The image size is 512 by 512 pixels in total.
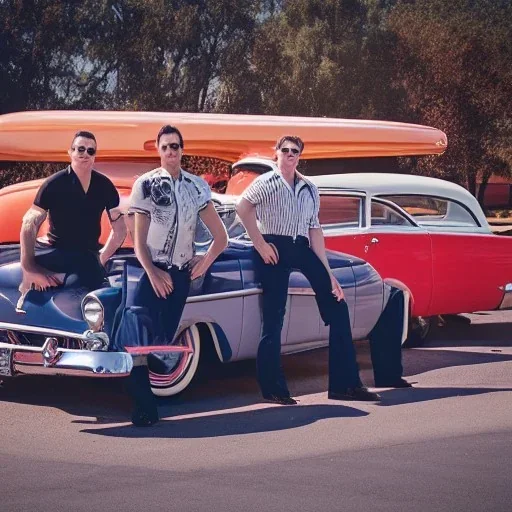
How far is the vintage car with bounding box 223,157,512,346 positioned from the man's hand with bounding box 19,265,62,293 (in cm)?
351

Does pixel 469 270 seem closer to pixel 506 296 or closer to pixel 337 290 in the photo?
pixel 506 296

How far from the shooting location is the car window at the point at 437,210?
42.2 ft

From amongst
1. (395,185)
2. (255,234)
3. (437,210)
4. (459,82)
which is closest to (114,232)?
(255,234)

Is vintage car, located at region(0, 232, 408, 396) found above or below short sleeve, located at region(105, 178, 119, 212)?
below

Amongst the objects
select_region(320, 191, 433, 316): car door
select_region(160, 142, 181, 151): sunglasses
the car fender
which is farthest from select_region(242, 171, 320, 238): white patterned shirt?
select_region(320, 191, 433, 316): car door

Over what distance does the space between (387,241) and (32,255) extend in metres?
4.35

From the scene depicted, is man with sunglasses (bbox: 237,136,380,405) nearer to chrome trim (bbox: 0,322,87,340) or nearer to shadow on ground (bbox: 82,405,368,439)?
shadow on ground (bbox: 82,405,368,439)

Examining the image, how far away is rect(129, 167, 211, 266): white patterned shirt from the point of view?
8.09 meters

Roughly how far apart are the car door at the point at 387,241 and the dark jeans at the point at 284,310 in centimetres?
279

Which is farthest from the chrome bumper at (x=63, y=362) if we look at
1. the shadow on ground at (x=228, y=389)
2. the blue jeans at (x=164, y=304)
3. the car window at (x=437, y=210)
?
the car window at (x=437, y=210)

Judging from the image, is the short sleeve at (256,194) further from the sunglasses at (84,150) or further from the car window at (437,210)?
the car window at (437,210)

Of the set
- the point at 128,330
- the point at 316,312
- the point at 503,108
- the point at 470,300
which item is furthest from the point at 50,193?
the point at 503,108

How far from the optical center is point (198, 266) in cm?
828

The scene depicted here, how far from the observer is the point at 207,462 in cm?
687
